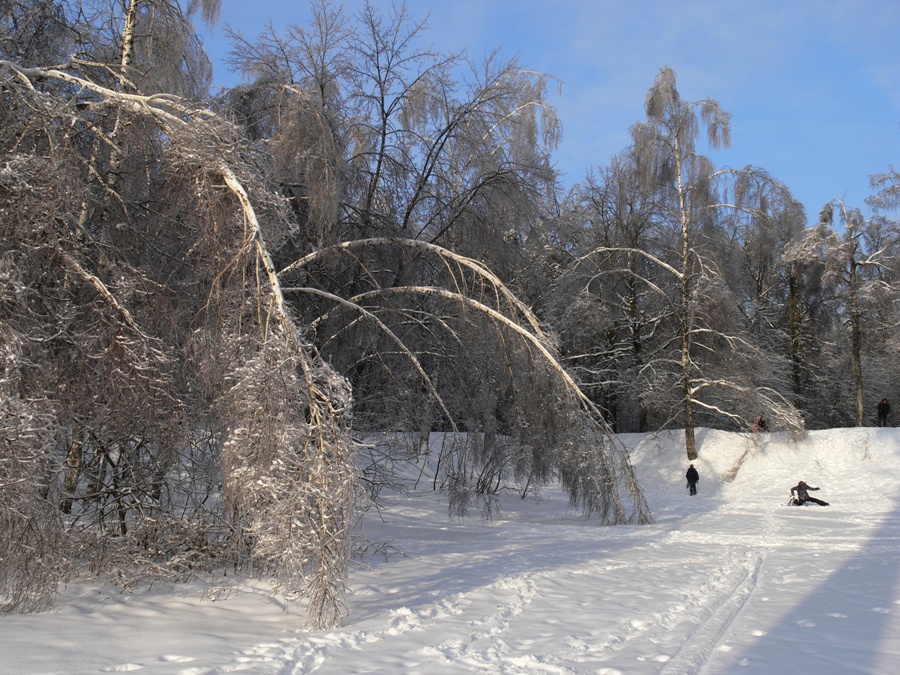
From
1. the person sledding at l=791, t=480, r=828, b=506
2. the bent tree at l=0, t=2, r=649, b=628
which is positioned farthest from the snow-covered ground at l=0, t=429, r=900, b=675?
the person sledding at l=791, t=480, r=828, b=506

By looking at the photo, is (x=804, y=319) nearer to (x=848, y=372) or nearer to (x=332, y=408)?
(x=848, y=372)

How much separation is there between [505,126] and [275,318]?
25.4 ft

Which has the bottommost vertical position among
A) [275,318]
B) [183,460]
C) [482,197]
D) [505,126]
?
[183,460]

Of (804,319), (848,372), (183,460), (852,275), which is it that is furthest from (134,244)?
(848,372)

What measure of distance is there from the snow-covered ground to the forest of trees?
43cm

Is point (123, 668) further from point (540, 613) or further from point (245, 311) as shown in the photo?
point (540, 613)

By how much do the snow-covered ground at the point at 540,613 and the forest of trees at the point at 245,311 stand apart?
0.43m

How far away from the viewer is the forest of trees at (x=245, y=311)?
4781mm

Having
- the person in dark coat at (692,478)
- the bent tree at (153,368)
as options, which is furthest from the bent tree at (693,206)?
the bent tree at (153,368)

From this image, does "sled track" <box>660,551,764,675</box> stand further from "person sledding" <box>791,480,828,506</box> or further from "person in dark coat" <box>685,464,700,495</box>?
"person in dark coat" <box>685,464,700,495</box>

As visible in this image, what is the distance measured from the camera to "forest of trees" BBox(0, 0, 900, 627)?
15.7 feet

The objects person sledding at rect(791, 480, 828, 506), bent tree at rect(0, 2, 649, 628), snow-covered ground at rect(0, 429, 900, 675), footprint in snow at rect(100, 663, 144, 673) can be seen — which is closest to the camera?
footprint in snow at rect(100, 663, 144, 673)

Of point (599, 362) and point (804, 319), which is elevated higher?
point (804, 319)

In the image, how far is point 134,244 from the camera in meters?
6.48
